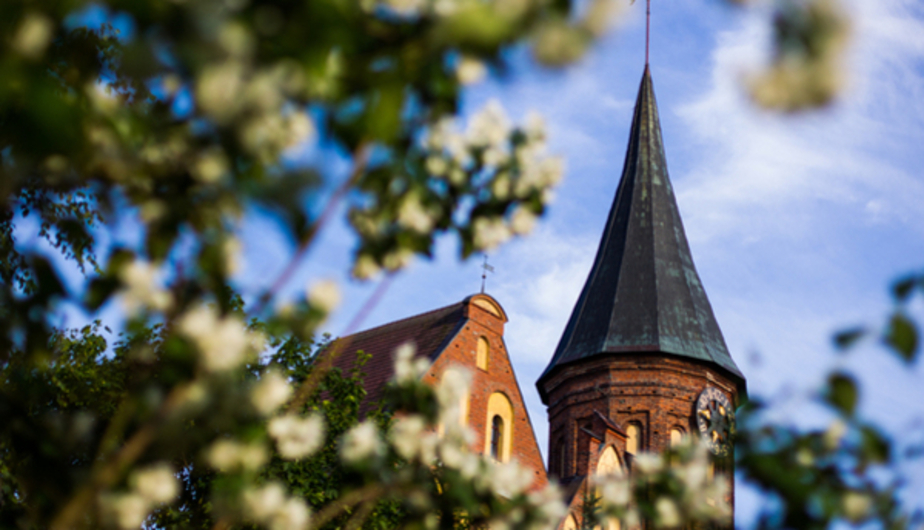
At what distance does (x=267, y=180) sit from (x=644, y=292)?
2833 centimetres

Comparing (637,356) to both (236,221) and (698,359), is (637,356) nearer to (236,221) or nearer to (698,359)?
(698,359)

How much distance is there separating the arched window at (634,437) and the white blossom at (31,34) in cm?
2665

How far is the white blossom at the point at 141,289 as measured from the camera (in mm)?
2393

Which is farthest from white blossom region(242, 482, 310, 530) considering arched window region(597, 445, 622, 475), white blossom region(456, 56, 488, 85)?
arched window region(597, 445, 622, 475)

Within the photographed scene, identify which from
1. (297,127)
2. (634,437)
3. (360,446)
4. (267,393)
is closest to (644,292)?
(634,437)

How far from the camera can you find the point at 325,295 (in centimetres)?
264

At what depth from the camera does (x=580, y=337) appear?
29.6m

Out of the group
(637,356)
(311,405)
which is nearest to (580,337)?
(637,356)

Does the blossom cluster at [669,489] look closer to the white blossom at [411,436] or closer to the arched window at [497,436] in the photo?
the white blossom at [411,436]

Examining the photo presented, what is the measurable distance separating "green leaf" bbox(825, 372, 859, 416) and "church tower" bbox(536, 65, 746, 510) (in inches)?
908

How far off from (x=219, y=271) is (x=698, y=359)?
27336 mm

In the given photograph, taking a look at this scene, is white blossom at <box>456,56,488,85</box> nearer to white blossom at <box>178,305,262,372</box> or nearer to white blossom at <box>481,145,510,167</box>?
white blossom at <box>178,305,262,372</box>

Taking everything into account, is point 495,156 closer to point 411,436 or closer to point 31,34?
point 411,436

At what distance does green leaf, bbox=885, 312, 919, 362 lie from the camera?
2.57m
